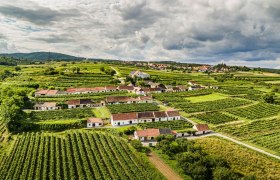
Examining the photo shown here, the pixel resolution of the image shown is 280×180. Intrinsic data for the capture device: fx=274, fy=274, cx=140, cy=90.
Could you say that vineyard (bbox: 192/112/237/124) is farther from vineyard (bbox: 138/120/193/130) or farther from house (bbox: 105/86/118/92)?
house (bbox: 105/86/118/92)

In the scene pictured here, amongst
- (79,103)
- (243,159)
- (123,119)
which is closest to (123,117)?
(123,119)

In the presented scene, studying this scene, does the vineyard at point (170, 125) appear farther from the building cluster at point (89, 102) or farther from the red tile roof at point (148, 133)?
the building cluster at point (89, 102)

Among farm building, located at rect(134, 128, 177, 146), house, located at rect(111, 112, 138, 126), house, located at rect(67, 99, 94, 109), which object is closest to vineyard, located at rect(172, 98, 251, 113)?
house, located at rect(111, 112, 138, 126)

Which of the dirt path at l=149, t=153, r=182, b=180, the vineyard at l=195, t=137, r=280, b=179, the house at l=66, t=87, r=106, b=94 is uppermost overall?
the house at l=66, t=87, r=106, b=94

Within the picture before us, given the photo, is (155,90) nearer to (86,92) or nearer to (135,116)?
(86,92)

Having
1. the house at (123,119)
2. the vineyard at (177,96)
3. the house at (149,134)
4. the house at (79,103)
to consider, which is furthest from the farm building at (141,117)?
the house at (79,103)
